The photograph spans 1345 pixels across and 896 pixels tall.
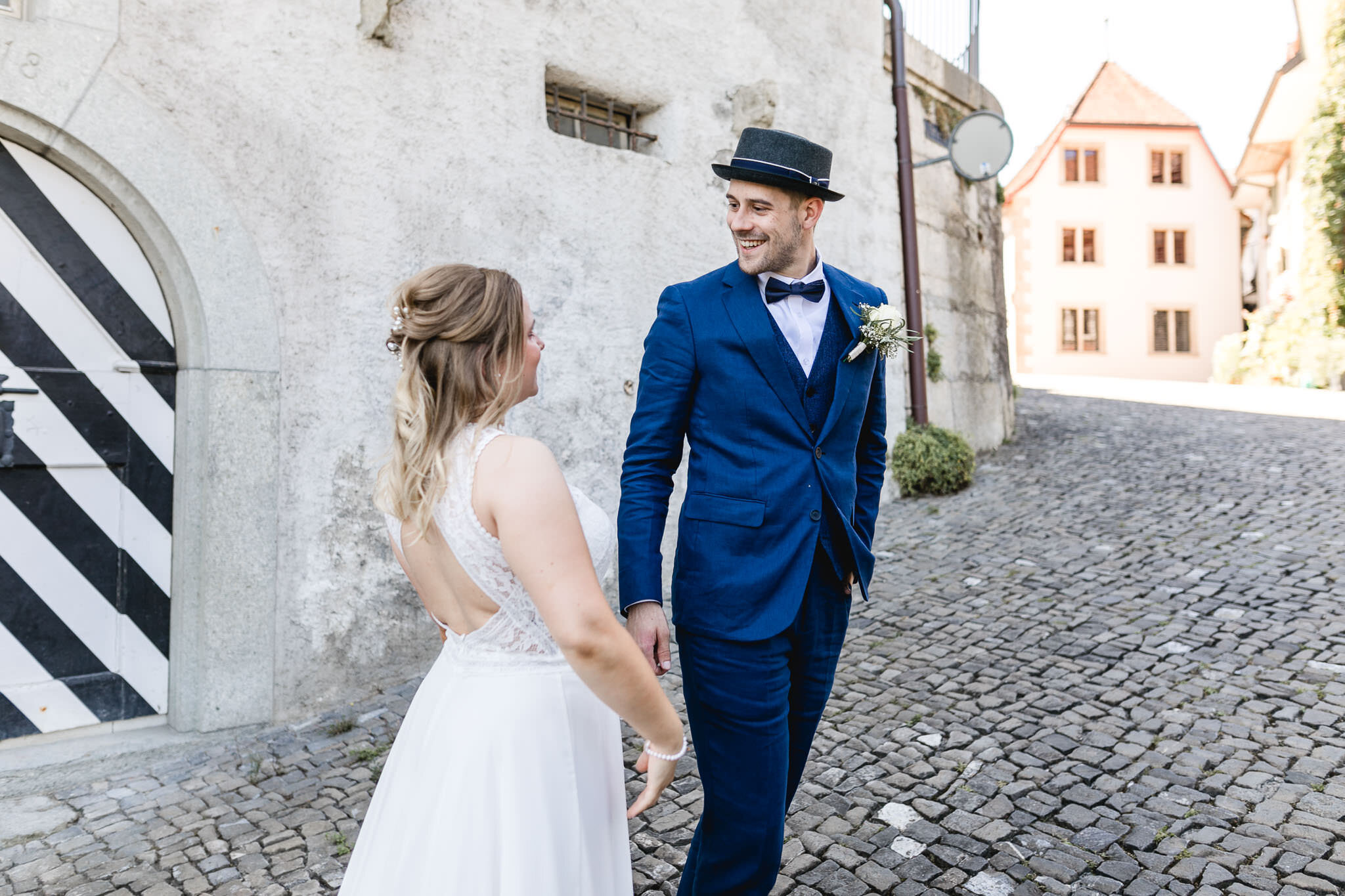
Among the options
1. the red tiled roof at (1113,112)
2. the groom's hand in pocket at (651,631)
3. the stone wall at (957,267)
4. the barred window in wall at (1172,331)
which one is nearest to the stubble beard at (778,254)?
the groom's hand in pocket at (651,631)

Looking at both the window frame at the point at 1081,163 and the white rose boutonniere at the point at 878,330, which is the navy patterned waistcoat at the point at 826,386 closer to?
the white rose boutonniere at the point at 878,330

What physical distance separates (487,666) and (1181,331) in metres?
30.0

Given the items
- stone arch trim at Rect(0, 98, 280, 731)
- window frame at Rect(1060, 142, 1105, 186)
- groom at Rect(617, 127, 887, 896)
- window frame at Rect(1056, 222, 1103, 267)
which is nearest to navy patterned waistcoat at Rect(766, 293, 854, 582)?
groom at Rect(617, 127, 887, 896)

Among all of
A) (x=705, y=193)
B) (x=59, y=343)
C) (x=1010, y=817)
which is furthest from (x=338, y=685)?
(x=705, y=193)

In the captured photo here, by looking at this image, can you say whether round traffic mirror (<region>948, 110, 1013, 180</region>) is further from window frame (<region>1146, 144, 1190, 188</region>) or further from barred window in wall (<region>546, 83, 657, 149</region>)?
window frame (<region>1146, 144, 1190, 188</region>)

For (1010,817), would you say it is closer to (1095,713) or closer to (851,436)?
(1095,713)

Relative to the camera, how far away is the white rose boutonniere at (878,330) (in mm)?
2328

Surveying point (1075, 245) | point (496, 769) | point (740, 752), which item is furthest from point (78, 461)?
point (1075, 245)

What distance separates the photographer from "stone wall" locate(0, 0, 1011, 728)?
400cm

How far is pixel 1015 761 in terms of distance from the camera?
12.1ft

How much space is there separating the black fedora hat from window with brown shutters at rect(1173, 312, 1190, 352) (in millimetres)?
28917

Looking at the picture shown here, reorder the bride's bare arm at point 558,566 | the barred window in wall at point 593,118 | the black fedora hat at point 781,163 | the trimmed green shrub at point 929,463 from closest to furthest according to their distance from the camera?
1. the bride's bare arm at point 558,566
2. the black fedora hat at point 781,163
3. the barred window in wall at point 593,118
4. the trimmed green shrub at point 929,463

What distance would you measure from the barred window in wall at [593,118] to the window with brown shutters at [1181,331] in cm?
2581

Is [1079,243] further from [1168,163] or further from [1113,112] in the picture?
[1113,112]
